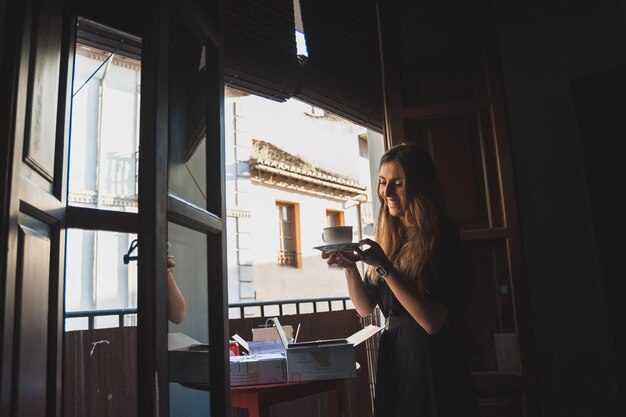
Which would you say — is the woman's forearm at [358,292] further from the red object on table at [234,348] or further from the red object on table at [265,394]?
the red object on table at [234,348]

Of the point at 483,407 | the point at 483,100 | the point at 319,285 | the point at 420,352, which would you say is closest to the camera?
the point at 420,352

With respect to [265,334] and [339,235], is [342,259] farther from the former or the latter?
[265,334]

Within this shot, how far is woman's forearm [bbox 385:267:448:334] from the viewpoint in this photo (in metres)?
1.66

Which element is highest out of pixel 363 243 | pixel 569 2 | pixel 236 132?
pixel 236 132

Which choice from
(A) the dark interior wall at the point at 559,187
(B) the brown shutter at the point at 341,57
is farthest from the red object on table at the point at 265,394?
(B) the brown shutter at the point at 341,57

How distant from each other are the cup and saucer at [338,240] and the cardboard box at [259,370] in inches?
28.1

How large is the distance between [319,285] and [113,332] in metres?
8.97

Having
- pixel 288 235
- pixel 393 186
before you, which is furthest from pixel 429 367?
pixel 288 235

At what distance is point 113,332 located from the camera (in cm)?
327

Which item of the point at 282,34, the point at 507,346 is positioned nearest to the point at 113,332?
the point at 282,34

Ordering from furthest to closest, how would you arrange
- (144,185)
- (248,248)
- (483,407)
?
(248,248)
(483,407)
(144,185)

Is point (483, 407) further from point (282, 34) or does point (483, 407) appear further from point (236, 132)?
point (236, 132)

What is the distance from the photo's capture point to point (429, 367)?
1.65 metres

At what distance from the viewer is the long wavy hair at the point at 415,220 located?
1.77 meters
